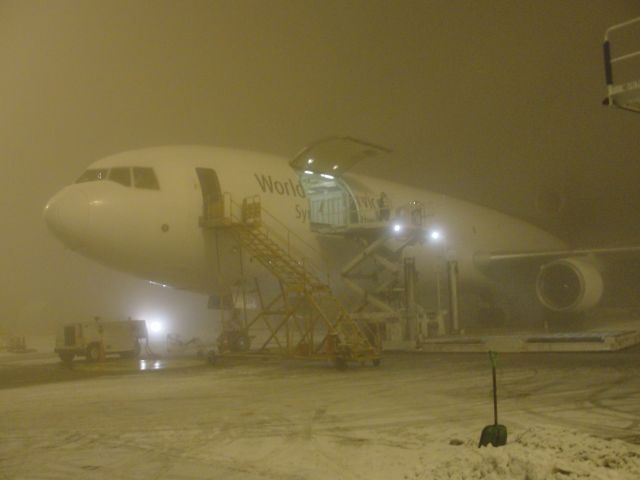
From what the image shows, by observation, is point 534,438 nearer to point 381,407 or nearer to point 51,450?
point 381,407

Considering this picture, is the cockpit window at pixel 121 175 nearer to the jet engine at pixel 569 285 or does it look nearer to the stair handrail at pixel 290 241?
the stair handrail at pixel 290 241

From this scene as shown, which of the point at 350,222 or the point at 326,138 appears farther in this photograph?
the point at 350,222

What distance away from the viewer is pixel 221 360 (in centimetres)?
1516

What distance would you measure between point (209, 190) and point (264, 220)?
1406mm

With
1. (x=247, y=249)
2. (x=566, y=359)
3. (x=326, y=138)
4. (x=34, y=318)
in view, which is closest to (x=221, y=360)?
(x=247, y=249)

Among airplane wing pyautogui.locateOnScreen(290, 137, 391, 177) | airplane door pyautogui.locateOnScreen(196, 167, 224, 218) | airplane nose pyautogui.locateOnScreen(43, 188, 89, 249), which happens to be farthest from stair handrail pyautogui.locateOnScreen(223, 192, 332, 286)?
airplane nose pyautogui.locateOnScreen(43, 188, 89, 249)

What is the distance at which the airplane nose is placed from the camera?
12.8 metres

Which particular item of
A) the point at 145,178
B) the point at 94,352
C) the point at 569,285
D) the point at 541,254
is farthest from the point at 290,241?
the point at 541,254

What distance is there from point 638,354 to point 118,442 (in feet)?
36.7

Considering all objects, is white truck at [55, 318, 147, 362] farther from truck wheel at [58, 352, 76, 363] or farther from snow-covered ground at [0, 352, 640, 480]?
snow-covered ground at [0, 352, 640, 480]

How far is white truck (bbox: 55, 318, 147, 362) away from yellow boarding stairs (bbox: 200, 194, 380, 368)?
4917 millimetres

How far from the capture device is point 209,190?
1434 centimetres

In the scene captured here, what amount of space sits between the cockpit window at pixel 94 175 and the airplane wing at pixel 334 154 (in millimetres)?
4619

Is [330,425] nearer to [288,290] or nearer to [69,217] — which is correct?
[288,290]
